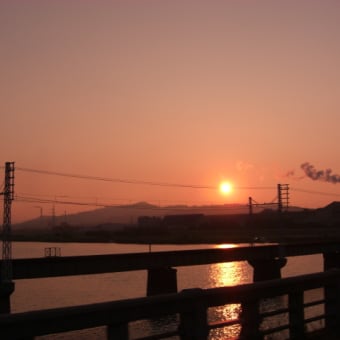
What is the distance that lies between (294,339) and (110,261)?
3681 cm

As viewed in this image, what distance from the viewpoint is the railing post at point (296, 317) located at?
10375 mm

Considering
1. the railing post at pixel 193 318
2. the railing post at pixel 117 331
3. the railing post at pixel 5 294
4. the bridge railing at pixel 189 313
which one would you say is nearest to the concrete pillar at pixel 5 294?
the railing post at pixel 5 294

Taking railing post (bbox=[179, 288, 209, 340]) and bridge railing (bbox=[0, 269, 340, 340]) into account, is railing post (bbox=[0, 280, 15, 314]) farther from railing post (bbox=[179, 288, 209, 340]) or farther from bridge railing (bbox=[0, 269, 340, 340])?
railing post (bbox=[179, 288, 209, 340])

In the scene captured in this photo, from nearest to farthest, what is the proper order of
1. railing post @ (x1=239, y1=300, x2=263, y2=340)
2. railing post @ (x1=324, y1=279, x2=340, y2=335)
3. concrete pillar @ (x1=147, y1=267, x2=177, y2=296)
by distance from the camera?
railing post @ (x1=239, y1=300, x2=263, y2=340), railing post @ (x1=324, y1=279, x2=340, y2=335), concrete pillar @ (x1=147, y1=267, x2=177, y2=296)

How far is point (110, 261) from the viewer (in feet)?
152

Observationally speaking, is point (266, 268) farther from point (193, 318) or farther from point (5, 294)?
point (193, 318)

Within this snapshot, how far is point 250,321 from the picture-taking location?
9203 mm

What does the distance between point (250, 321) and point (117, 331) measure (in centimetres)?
295

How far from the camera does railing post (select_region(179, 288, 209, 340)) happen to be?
803cm

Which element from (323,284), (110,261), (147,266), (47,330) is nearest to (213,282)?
(147,266)

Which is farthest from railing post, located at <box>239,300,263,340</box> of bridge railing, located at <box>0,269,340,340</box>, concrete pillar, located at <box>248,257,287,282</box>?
concrete pillar, located at <box>248,257,287,282</box>

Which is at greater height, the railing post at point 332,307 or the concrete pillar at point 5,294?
the railing post at point 332,307

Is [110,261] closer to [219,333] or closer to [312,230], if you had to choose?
[219,333]

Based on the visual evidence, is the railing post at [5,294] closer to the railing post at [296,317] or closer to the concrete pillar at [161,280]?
the concrete pillar at [161,280]
